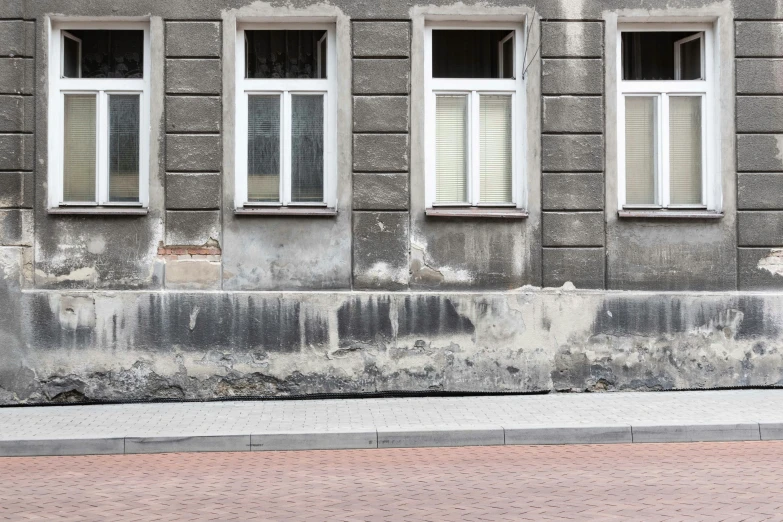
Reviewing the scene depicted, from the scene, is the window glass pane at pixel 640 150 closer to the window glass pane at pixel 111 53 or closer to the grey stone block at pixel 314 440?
the grey stone block at pixel 314 440

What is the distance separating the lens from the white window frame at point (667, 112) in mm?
12359

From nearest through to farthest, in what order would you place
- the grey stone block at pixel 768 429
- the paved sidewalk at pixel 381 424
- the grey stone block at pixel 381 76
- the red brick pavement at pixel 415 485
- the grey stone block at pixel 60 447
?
the red brick pavement at pixel 415 485 → the grey stone block at pixel 60 447 → the paved sidewalk at pixel 381 424 → the grey stone block at pixel 768 429 → the grey stone block at pixel 381 76

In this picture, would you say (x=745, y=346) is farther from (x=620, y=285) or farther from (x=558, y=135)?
(x=558, y=135)

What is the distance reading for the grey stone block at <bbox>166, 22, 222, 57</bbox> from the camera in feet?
39.3

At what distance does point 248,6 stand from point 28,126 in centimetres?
266

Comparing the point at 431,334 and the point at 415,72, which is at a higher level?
the point at 415,72

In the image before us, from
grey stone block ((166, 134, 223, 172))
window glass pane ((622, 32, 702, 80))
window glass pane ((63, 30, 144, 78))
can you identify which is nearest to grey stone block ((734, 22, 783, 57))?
window glass pane ((622, 32, 702, 80))

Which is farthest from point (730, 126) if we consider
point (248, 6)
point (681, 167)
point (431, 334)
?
point (248, 6)

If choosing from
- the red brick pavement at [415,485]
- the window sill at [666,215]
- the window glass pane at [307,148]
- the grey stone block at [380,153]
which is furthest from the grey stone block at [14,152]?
the window sill at [666,215]

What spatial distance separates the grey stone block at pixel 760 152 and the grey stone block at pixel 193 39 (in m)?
5.77

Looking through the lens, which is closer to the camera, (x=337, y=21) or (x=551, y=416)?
(x=551, y=416)

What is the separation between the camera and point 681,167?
12453 millimetres

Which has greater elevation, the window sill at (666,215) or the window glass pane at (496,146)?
the window glass pane at (496,146)

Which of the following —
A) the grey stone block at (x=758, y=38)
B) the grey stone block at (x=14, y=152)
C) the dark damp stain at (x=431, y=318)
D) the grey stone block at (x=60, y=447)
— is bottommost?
the grey stone block at (x=60, y=447)
